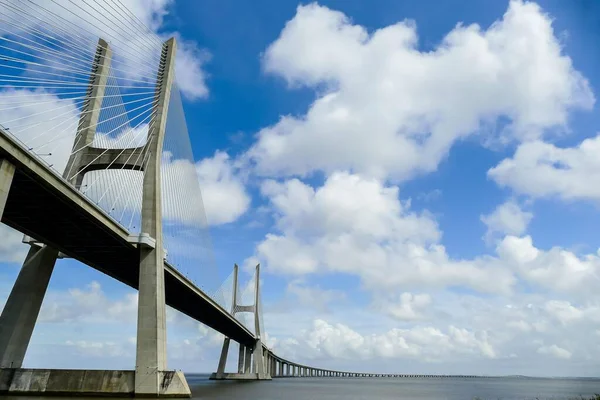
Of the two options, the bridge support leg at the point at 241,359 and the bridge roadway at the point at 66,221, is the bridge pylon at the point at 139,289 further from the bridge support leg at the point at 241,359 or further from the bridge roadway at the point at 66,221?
the bridge support leg at the point at 241,359

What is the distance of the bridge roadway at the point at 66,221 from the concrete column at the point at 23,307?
1.66 m

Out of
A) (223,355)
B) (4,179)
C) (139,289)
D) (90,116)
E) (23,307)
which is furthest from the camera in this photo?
(223,355)

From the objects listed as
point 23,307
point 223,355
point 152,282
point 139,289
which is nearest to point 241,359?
point 223,355

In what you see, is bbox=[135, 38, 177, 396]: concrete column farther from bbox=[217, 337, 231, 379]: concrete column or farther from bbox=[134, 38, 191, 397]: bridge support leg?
bbox=[217, 337, 231, 379]: concrete column

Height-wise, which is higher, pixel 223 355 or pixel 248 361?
pixel 248 361

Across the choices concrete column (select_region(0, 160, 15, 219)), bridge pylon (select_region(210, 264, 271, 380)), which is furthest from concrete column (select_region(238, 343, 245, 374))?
concrete column (select_region(0, 160, 15, 219))

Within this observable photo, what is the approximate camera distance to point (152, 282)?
101 ft

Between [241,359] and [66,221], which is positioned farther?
[241,359]

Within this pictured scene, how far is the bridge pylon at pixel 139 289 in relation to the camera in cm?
2855

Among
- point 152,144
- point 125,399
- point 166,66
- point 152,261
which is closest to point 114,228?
point 152,261

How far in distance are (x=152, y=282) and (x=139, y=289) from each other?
95 cm

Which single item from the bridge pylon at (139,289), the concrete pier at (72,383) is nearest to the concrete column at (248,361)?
the bridge pylon at (139,289)

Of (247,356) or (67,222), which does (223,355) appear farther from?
(67,222)

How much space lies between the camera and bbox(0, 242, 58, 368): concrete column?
1162 inches
